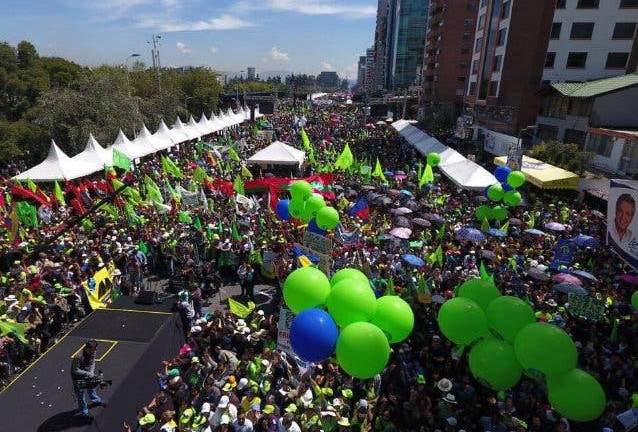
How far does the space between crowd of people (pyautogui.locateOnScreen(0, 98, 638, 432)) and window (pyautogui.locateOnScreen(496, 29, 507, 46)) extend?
2140 centimetres

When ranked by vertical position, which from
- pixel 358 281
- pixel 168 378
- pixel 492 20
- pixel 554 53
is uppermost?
pixel 492 20

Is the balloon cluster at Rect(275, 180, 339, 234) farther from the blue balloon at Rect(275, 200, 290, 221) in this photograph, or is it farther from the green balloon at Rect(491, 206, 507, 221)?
the green balloon at Rect(491, 206, 507, 221)

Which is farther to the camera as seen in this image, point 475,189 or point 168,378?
point 475,189

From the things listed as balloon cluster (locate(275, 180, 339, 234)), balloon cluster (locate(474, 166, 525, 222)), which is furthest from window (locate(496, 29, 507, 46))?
balloon cluster (locate(275, 180, 339, 234))

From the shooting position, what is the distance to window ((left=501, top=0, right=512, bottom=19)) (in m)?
34.5

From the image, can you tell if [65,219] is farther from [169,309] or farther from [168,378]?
[168,378]

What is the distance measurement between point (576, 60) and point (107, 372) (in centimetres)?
3739

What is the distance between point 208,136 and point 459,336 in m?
38.2

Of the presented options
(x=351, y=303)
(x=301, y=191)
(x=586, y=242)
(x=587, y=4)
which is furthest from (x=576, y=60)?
(x=351, y=303)

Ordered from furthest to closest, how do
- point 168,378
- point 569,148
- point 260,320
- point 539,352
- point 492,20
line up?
point 492,20 → point 569,148 → point 260,320 → point 168,378 → point 539,352

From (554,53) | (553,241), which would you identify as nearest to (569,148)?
(553,241)

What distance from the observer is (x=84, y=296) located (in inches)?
428

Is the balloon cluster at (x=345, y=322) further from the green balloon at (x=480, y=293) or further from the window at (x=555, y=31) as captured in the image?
the window at (x=555, y=31)

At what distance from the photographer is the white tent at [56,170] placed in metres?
19.3
